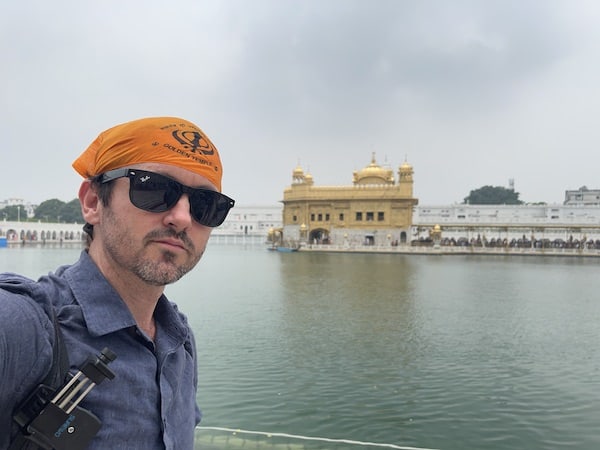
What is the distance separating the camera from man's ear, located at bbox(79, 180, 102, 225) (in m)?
1.59

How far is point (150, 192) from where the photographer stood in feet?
4.96

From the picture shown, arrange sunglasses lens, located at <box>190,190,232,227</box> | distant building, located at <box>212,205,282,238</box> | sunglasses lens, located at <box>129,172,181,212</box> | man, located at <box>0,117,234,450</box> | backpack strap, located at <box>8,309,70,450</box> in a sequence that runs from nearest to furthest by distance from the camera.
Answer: backpack strap, located at <box>8,309,70,450</box>
man, located at <box>0,117,234,450</box>
sunglasses lens, located at <box>129,172,181,212</box>
sunglasses lens, located at <box>190,190,232,227</box>
distant building, located at <box>212,205,282,238</box>

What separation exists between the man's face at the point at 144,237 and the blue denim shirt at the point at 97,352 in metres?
0.08

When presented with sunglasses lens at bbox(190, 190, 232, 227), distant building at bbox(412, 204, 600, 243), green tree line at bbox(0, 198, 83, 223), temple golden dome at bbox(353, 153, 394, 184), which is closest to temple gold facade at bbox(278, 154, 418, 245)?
temple golden dome at bbox(353, 153, 394, 184)

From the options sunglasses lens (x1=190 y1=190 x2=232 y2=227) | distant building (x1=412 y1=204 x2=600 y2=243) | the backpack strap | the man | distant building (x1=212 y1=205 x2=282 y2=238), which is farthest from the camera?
distant building (x1=212 y1=205 x2=282 y2=238)

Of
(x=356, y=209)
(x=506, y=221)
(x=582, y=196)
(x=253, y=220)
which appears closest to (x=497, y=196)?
(x=582, y=196)

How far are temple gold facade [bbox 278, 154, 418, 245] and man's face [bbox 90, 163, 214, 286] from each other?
2095 inches

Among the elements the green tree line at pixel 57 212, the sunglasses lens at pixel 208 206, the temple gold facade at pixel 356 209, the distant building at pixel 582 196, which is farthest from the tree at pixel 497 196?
the sunglasses lens at pixel 208 206

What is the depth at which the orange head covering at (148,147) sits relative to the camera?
5.01ft

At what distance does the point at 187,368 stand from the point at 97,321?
1.72ft

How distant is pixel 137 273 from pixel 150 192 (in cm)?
25

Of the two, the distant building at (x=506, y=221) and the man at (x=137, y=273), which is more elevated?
the distant building at (x=506, y=221)

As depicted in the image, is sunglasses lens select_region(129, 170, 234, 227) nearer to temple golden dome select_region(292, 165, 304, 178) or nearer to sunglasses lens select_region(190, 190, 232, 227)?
sunglasses lens select_region(190, 190, 232, 227)

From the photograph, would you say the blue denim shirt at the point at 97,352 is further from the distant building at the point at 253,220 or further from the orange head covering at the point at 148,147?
the distant building at the point at 253,220
